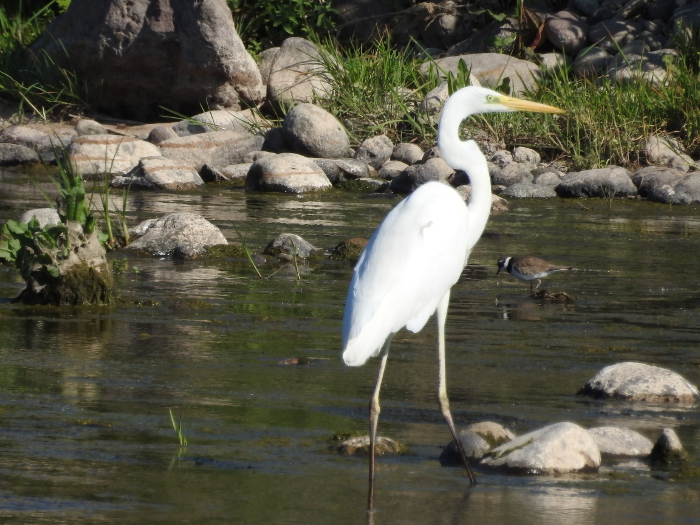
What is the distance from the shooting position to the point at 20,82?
771 inches

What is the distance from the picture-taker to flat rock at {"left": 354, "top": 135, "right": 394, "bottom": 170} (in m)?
16.3

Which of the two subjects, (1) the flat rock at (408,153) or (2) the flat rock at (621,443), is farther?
(1) the flat rock at (408,153)

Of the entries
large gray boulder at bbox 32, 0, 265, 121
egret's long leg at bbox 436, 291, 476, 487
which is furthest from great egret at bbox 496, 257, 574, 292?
large gray boulder at bbox 32, 0, 265, 121

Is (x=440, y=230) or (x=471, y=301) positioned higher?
(x=440, y=230)

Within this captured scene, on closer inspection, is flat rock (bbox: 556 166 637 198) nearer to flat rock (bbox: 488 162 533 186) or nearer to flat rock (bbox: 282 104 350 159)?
flat rock (bbox: 488 162 533 186)

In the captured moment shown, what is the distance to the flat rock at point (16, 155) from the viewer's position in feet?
55.2

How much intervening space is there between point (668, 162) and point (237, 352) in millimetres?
10678

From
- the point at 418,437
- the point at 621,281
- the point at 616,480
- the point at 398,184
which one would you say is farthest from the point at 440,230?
the point at 398,184

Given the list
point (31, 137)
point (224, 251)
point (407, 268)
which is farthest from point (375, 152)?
point (407, 268)

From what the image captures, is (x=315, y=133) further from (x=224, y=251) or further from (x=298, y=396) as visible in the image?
(x=298, y=396)

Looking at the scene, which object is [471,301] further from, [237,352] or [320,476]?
[320,476]

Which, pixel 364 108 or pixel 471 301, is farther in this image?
pixel 364 108

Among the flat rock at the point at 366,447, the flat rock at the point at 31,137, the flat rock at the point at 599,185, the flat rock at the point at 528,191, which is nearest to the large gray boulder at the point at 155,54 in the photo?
the flat rock at the point at 31,137

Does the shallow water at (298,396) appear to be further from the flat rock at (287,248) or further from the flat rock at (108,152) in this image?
the flat rock at (108,152)
